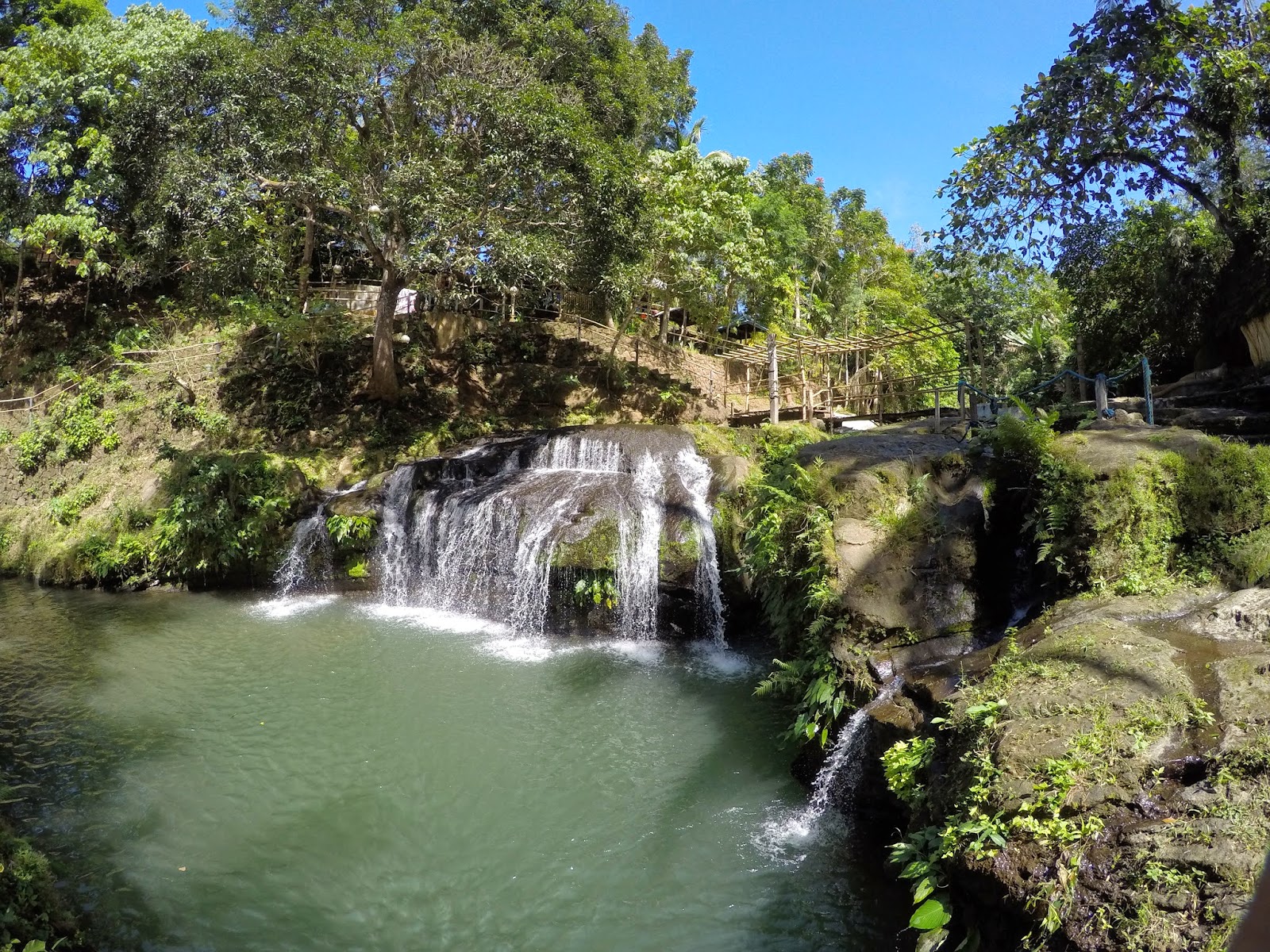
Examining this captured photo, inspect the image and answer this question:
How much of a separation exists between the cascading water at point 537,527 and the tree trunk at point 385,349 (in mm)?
4723

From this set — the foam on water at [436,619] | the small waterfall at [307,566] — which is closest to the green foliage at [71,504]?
the small waterfall at [307,566]

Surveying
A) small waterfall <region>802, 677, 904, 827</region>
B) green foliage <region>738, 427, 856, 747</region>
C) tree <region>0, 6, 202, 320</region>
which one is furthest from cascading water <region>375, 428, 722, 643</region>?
tree <region>0, 6, 202, 320</region>

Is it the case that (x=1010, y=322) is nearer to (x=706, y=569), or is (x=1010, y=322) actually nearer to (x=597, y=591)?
(x=706, y=569)

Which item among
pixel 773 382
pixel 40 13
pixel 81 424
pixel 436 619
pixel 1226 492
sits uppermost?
pixel 40 13

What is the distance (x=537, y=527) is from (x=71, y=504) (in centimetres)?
1029

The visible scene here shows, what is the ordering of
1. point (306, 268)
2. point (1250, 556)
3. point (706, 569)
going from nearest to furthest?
Result: point (1250, 556)
point (706, 569)
point (306, 268)

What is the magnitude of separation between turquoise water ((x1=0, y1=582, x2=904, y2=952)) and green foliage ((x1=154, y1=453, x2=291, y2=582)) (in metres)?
3.12

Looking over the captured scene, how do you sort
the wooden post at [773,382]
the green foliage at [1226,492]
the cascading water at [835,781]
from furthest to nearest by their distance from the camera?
the wooden post at [773,382] < the green foliage at [1226,492] < the cascading water at [835,781]

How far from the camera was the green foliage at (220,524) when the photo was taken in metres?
13.5

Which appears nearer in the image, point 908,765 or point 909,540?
point 908,765

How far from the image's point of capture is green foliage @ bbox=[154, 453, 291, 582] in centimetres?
1352

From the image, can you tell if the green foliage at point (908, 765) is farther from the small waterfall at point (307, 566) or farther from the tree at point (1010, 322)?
the tree at point (1010, 322)

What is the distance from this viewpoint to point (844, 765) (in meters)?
6.25

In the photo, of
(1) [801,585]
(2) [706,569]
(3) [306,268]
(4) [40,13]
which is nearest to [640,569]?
(2) [706,569]
